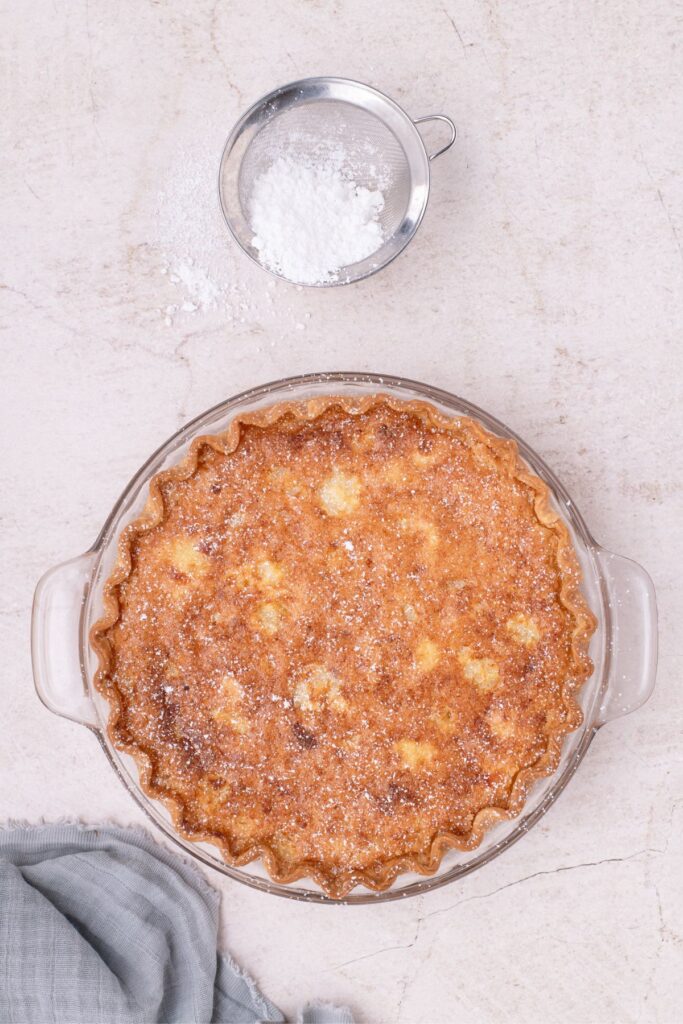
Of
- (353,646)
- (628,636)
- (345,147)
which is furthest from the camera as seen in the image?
(345,147)

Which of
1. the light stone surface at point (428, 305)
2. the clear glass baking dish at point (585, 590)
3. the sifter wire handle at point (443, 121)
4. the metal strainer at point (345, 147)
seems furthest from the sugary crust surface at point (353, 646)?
the sifter wire handle at point (443, 121)

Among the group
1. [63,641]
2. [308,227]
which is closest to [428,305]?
[308,227]

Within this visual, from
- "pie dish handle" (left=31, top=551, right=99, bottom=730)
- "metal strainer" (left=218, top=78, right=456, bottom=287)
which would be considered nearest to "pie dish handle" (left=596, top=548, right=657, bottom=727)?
"metal strainer" (left=218, top=78, right=456, bottom=287)

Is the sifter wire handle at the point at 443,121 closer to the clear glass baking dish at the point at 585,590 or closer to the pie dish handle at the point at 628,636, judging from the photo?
the clear glass baking dish at the point at 585,590

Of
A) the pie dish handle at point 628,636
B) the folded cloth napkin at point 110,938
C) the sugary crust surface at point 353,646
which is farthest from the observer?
the folded cloth napkin at point 110,938

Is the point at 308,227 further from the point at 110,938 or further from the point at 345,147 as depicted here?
the point at 110,938

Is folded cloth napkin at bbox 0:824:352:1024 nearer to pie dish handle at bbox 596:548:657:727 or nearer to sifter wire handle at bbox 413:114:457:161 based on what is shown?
pie dish handle at bbox 596:548:657:727
